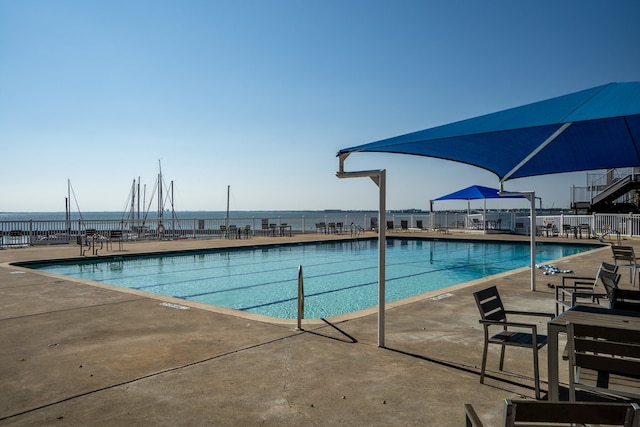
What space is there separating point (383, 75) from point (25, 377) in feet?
43.9

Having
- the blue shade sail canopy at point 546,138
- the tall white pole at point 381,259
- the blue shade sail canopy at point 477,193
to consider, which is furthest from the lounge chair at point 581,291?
the blue shade sail canopy at point 477,193

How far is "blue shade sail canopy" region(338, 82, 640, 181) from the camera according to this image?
2.99 meters

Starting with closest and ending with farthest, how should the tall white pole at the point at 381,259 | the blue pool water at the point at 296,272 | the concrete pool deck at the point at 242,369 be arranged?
1. the concrete pool deck at the point at 242,369
2. the tall white pole at the point at 381,259
3. the blue pool water at the point at 296,272

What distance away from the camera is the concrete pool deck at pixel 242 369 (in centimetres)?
267

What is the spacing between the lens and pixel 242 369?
342 cm

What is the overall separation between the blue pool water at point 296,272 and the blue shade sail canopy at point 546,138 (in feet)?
12.0

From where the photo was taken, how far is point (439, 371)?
3383 mm

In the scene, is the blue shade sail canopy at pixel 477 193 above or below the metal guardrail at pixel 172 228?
above

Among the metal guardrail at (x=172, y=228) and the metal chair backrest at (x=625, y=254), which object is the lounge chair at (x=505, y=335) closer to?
the metal chair backrest at (x=625, y=254)

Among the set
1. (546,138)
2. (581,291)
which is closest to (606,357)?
(546,138)

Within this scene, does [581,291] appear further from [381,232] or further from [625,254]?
[381,232]

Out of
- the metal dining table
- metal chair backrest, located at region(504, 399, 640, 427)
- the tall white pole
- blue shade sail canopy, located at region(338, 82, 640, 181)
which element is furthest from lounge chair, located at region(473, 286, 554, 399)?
metal chair backrest, located at region(504, 399, 640, 427)

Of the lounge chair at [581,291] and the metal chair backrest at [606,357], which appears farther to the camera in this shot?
the lounge chair at [581,291]

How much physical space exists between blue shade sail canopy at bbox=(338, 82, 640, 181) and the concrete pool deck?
6.39 feet
